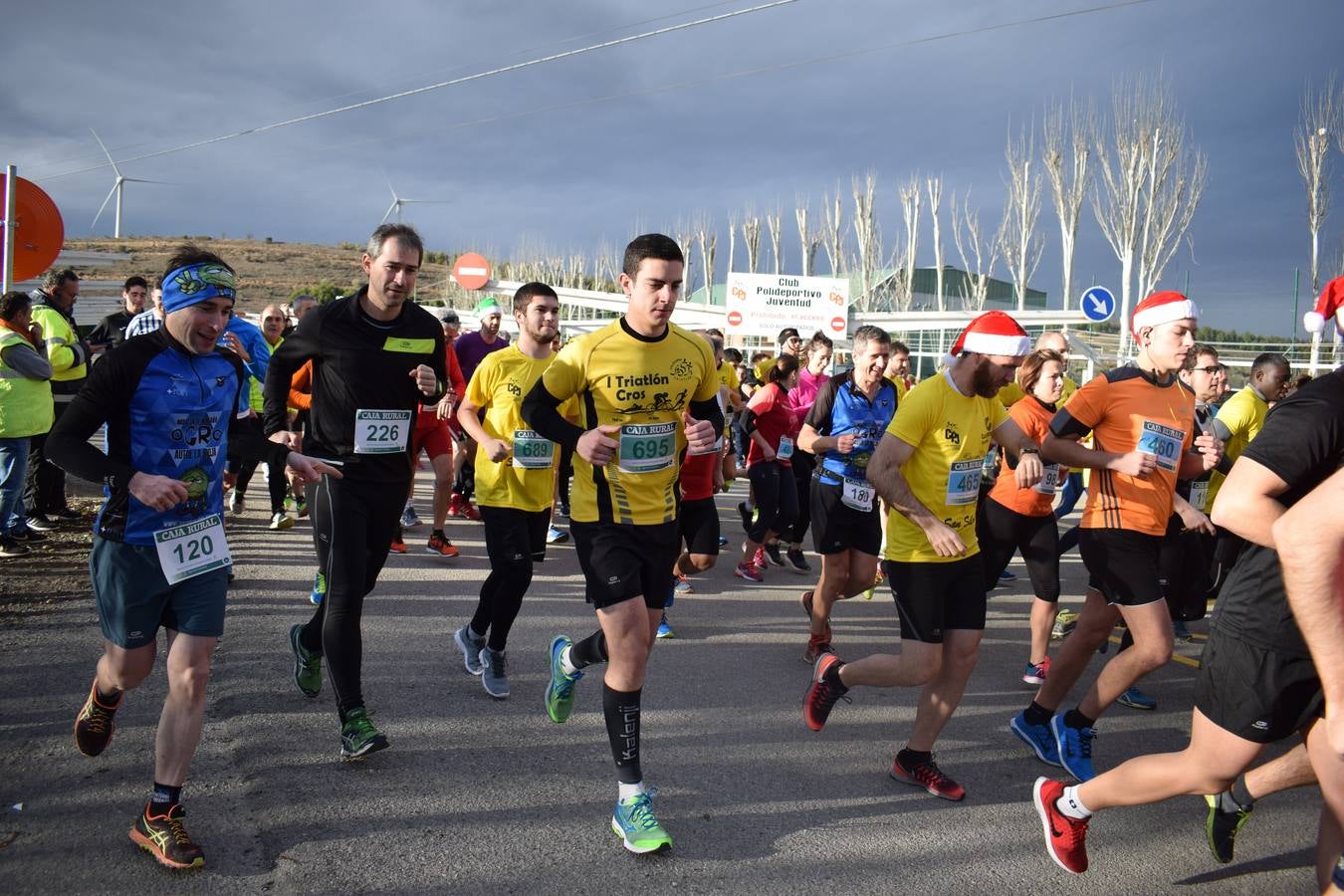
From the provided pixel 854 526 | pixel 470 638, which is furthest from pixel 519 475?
pixel 854 526

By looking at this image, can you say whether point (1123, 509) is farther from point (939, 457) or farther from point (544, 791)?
point (544, 791)

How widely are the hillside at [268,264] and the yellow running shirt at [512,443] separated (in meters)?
57.3

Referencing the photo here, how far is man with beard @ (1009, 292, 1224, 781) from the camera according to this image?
4.17 m

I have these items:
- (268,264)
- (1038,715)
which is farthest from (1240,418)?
(268,264)

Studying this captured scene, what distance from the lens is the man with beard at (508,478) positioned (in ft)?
16.1

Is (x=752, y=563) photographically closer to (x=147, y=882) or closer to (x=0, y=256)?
(x=147, y=882)

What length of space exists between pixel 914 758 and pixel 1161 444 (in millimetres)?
2019

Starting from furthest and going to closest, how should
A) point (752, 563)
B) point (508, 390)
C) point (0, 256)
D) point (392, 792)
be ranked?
point (0, 256), point (752, 563), point (508, 390), point (392, 792)

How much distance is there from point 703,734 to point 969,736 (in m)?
1.39

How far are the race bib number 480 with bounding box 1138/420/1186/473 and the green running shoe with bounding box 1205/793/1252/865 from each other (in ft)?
5.47

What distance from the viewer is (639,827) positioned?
328cm

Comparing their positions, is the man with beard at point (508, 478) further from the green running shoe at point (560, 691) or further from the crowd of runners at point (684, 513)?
the green running shoe at point (560, 691)

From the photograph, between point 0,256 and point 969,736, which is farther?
point 0,256

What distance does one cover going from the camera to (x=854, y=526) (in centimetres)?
566
